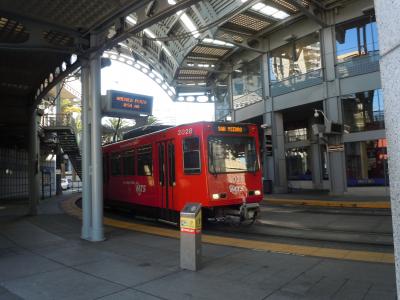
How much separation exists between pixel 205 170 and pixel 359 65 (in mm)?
14458

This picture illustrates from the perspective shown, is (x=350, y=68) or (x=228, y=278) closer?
(x=228, y=278)

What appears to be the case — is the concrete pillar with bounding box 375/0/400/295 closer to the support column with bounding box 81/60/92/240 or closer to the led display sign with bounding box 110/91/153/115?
the led display sign with bounding box 110/91/153/115

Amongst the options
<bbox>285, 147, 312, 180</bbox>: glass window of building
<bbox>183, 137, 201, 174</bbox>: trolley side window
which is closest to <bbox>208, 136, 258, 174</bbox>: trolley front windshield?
<bbox>183, 137, 201, 174</bbox>: trolley side window

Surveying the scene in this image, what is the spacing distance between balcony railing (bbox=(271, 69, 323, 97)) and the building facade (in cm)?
6

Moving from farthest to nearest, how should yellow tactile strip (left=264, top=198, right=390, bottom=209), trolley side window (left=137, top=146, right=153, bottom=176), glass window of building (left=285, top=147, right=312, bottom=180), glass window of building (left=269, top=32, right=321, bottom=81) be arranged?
glass window of building (left=285, top=147, right=312, bottom=180) < glass window of building (left=269, top=32, right=321, bottom=81) < yellow tactile strip (left=264, top=198, right=390, bottom=209) < trolley side window (left=137, top=146, right=153, bottom=176)

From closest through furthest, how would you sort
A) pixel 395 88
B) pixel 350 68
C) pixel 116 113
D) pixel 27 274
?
1. pixel 395 88
2. pixel 27 274
3. pixel 116 113
4. pixel 350 68

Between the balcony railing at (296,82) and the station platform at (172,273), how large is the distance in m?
17.0

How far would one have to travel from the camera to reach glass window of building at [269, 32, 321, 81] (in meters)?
23.9

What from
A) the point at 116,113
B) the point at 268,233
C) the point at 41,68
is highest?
the point at 41,68

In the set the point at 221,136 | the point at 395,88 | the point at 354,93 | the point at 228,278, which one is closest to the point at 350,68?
the point at 354,93

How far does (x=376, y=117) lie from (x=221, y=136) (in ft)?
43.1

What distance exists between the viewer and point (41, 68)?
13.5 metres

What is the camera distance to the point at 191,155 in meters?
11.3

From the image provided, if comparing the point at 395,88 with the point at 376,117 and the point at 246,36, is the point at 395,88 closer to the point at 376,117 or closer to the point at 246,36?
the point at 376,117
